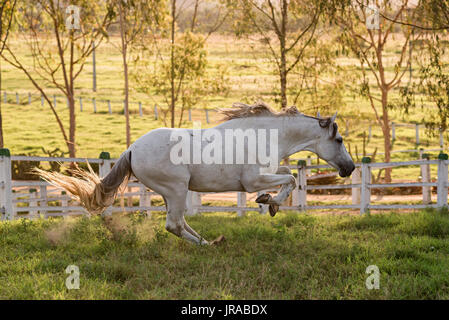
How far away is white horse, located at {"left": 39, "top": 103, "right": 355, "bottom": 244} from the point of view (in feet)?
24.3

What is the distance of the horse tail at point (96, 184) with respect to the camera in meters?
7.68

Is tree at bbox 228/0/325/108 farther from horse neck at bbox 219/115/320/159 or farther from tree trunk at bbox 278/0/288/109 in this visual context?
horse neck at bbox 219/115/320/159

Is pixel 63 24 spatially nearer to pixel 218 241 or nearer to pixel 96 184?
pixel 96 184

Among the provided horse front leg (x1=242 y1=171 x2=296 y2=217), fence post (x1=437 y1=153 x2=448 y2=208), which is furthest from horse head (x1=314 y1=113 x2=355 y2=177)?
fence post (x1=437 y1=153 x2=448 y2=208)

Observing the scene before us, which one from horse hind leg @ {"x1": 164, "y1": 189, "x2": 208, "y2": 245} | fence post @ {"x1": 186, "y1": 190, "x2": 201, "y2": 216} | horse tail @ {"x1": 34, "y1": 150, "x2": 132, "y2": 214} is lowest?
fence post @ {"x1": 186, "y1": 190, "x2": 201, "y2": 216}

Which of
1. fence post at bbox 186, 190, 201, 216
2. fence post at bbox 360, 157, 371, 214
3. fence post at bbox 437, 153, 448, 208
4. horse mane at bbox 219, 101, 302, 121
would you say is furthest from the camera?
fence post at bbox 186, 190, 201, 216

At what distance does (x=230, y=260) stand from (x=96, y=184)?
2.28 metres

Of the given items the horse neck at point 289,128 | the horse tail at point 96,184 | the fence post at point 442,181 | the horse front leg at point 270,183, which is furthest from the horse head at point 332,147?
the fence post at point 442,181

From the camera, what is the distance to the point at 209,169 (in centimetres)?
747

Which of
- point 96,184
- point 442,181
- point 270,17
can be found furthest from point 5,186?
point 270,17

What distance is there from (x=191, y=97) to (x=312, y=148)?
49.1 ft

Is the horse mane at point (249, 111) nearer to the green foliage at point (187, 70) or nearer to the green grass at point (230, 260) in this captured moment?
the green grass at point (230, 260)

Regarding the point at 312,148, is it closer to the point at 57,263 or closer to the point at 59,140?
the point at 57,263

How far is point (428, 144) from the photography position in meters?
33.3
